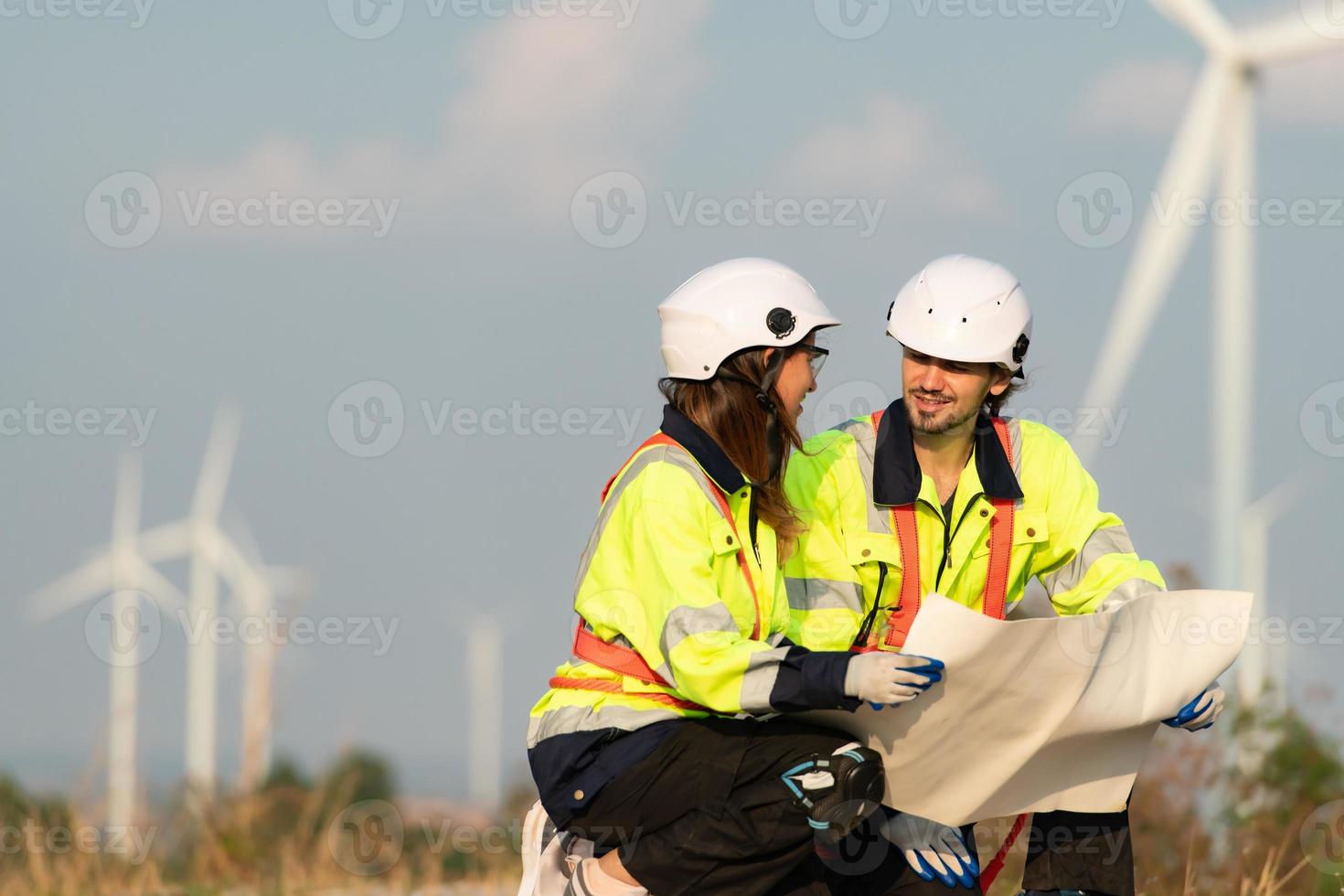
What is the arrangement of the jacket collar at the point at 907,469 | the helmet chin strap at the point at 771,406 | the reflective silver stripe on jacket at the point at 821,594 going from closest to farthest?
the helmet chin strap at the point at 771,406 → the reflective silver stripe on jacket at the point at 821,594 → the jacket collar at the point at 907,469

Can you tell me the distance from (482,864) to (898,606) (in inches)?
291

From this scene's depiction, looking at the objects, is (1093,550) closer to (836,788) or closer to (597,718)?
(836,788)

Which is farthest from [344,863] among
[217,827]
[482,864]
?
[482,864]

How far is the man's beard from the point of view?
288 inches

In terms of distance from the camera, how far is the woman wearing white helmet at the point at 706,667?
6.09m

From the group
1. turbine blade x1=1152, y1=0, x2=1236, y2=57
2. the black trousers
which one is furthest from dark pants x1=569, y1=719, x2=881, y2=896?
turbine blade x1=1152, y1=0, x2=1236, y2=57

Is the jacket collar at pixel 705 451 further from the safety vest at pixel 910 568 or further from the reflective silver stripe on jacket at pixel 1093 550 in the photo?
the reflective silver stripe on jacket at pixel 1093 550

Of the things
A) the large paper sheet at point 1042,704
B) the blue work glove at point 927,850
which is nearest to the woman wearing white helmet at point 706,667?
the large paper sheet at point 1042,704

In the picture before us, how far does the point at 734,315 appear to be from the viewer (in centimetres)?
676

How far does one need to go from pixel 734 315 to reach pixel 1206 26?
11.2 meters

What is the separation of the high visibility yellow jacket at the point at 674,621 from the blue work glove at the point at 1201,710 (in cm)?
142

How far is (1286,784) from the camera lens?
17.2 meters

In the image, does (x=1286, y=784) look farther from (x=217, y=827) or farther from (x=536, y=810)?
(x=536, y=810)

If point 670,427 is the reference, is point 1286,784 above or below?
below
